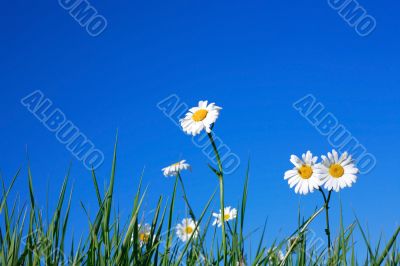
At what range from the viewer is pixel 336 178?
3428 mm

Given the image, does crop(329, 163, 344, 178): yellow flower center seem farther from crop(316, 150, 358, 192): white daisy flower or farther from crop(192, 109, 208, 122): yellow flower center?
crop(192, 109, 208, 122): yellow flower center

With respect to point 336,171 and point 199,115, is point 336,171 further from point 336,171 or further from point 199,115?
point 199,115

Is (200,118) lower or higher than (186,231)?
higher

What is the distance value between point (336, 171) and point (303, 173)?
0.62ft

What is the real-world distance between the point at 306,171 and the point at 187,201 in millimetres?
735

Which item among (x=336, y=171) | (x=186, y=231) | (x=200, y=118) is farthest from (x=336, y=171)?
(x=186, y=231)

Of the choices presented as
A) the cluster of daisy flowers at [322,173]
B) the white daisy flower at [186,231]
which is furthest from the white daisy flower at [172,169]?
the cluster of daisy flowers at [322,173]

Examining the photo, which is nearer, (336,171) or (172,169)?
(336,171)

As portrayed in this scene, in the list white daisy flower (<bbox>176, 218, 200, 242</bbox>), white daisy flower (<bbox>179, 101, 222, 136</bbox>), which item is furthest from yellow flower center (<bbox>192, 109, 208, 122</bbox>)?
white daisy flower (<bbox>176, 218, 200, 242</bbox>)

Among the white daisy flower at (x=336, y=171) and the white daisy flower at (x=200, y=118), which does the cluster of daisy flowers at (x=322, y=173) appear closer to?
the white daisy flower at (x=336, y=171)

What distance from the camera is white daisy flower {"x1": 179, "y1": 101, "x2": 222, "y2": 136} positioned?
132 inches

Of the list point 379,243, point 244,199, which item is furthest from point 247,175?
point 379,243

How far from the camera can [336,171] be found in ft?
11.3

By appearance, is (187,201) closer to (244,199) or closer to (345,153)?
(244,199)
